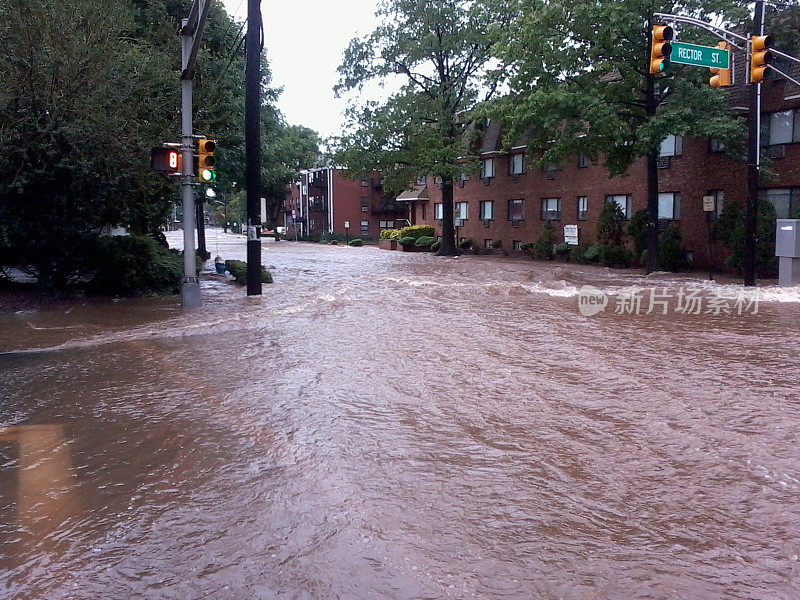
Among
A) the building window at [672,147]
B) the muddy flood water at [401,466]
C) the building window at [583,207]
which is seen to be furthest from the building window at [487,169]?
the muddy flood water at [401,466]

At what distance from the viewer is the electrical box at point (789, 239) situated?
65.8 ft

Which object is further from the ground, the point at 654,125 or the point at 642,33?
the point at 642,33

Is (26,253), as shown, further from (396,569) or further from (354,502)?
(396,569)

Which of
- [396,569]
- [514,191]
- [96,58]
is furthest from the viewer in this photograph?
[514,191]

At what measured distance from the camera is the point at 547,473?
19.3 feet

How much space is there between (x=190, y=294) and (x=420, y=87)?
93.9 feet

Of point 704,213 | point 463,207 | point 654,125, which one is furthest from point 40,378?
point 463,207

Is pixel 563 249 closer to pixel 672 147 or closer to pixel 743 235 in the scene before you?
pixel 672 147

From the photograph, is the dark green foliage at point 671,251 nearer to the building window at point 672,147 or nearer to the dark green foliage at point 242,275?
the building window at point 672,147

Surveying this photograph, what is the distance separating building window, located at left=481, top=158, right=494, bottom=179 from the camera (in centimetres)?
4512

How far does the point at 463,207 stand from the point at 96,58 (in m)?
35.9

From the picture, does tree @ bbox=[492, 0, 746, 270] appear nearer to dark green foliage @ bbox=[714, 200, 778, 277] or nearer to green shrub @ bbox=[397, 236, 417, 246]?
dark green foliage @ bbox=[714, 200, 778, 277]

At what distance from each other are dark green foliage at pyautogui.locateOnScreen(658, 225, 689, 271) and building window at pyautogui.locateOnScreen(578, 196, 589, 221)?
749cm

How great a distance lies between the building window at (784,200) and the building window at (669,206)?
4305mm
